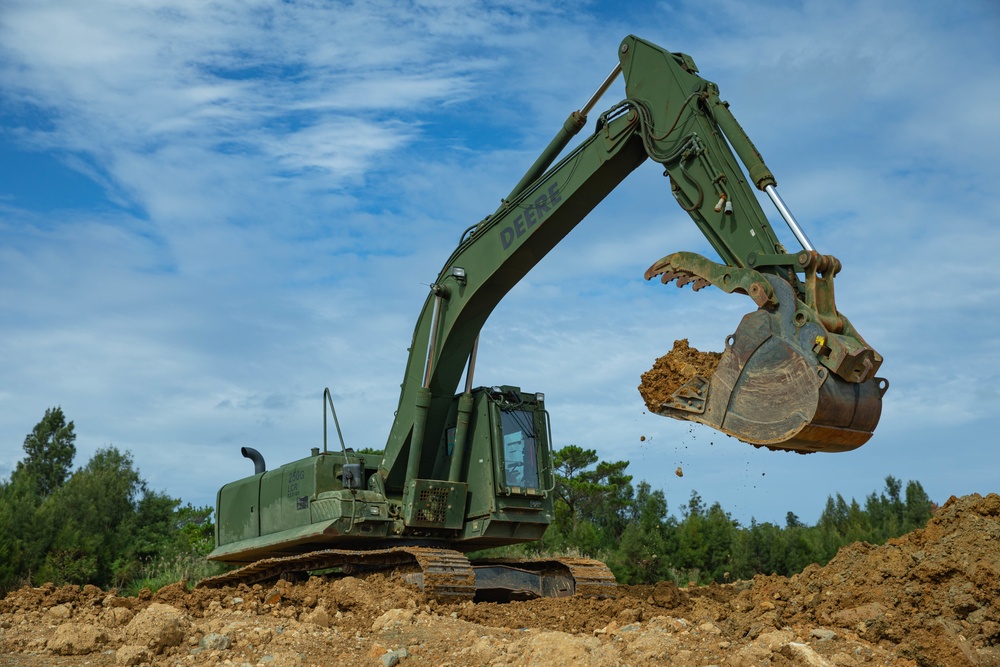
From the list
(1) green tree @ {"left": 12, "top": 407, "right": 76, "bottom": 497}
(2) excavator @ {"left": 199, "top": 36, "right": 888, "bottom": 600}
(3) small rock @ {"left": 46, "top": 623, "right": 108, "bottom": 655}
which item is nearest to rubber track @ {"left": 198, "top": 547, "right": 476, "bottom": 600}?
(2) excavator @ {"left": 199, "top": 36, "right": 888, "bottom": 600}

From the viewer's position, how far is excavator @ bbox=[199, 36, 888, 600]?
7.44 meters

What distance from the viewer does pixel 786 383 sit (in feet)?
24.0

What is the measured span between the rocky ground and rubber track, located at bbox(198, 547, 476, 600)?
0.82 ft

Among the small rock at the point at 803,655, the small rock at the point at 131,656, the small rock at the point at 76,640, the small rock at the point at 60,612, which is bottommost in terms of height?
the small rock at the point at 803,655

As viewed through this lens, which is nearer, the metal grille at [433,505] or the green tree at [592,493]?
the metal grille at [433,505]

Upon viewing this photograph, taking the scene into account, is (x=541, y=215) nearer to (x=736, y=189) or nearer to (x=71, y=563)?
(x=736, y=189)

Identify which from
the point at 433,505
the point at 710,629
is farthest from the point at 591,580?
the point at 710,629

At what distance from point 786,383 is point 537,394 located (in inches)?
219

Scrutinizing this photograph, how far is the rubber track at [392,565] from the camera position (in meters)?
10.6

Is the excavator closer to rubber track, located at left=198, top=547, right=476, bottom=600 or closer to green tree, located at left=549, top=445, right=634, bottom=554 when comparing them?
rubber track, located at left=198, top=547, right=476, bottom=600

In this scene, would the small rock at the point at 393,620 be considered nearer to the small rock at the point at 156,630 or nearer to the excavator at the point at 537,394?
the excavator at the point at 537,394

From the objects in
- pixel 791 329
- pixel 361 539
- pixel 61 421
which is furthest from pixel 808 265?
pixel 61 421

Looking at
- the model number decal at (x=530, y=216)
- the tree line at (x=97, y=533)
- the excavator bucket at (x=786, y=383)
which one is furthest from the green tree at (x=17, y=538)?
the excavator bucket at (x=786, y=383)

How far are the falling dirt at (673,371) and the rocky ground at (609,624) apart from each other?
199 centimetres
